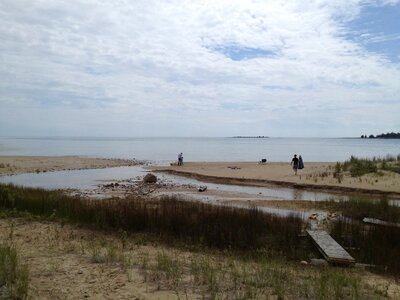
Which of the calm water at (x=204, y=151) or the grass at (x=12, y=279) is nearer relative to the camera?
the grass at (x=12, y=279)

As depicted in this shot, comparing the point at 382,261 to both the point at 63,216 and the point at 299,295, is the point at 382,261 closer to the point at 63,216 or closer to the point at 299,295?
the point at 299,295

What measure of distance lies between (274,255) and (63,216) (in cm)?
616

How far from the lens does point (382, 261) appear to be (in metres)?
8.81

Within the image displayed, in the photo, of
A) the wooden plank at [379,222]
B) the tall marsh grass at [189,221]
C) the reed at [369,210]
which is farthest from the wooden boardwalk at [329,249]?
the reed at [369,210]

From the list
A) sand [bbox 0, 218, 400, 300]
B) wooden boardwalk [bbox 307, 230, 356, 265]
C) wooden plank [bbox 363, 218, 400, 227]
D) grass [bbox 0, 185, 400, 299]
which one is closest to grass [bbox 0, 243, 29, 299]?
sand [bbox 0, 218, 400, 300]

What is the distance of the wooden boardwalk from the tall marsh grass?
504 millimetres

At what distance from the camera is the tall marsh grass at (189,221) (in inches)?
389

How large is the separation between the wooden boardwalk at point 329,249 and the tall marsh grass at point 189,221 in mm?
504

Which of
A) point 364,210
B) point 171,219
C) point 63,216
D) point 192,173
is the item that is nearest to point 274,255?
point 171,219

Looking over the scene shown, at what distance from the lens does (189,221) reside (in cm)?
1066

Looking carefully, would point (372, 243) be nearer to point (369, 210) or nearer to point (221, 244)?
point (221, 244)

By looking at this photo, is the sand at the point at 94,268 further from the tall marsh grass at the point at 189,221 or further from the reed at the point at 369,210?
the reed at the point at 369,210

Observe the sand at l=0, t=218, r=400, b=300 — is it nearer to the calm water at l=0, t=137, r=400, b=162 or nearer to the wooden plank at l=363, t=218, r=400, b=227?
the wooden plank at l=363, t=218, r=400, b=227

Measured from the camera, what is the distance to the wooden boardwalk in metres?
8.20
